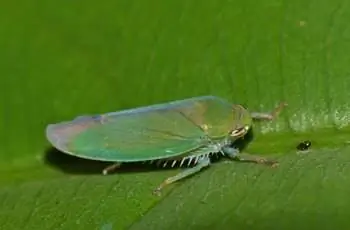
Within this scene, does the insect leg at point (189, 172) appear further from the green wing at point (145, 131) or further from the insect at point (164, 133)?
the green wing at point (145, 131)

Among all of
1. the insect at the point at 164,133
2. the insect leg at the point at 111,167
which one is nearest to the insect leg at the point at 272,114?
the insect at the point at 164,133

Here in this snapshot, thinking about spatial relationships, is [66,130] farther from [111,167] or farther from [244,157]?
[244,157]

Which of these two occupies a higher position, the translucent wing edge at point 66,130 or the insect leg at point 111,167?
the translucent wing edge at point 66,130

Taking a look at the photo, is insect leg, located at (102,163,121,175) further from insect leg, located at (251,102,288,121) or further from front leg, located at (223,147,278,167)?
insect leg, located at (251,102,288,121)

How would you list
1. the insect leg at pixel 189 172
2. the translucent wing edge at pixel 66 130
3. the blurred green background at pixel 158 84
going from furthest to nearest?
the translucent wing edge at pixel 66 130 < the insect leg at pixel 189 172 < the blurred green background at pixel 158 84

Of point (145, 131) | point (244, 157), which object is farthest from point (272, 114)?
point (145, 131)

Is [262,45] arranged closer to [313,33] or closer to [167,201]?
[313,33]
